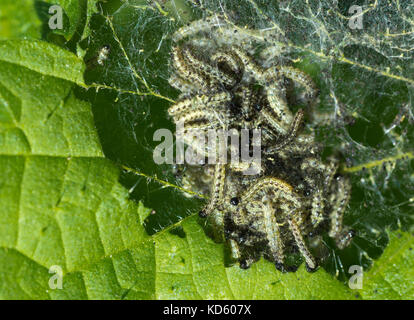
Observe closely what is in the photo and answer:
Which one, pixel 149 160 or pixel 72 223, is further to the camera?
pixel 149 160

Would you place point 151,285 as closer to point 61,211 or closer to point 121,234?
point 121,234

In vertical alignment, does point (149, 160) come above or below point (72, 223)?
above

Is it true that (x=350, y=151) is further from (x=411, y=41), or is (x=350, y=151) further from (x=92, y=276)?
(x=92, y=276)

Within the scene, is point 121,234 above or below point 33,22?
below

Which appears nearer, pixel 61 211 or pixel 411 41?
pixel 61 211

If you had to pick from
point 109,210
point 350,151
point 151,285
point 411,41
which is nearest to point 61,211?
point 109,210

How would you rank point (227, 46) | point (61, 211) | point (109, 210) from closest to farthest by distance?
point (61, 211)
point (109, 210)
point (227, 46)
